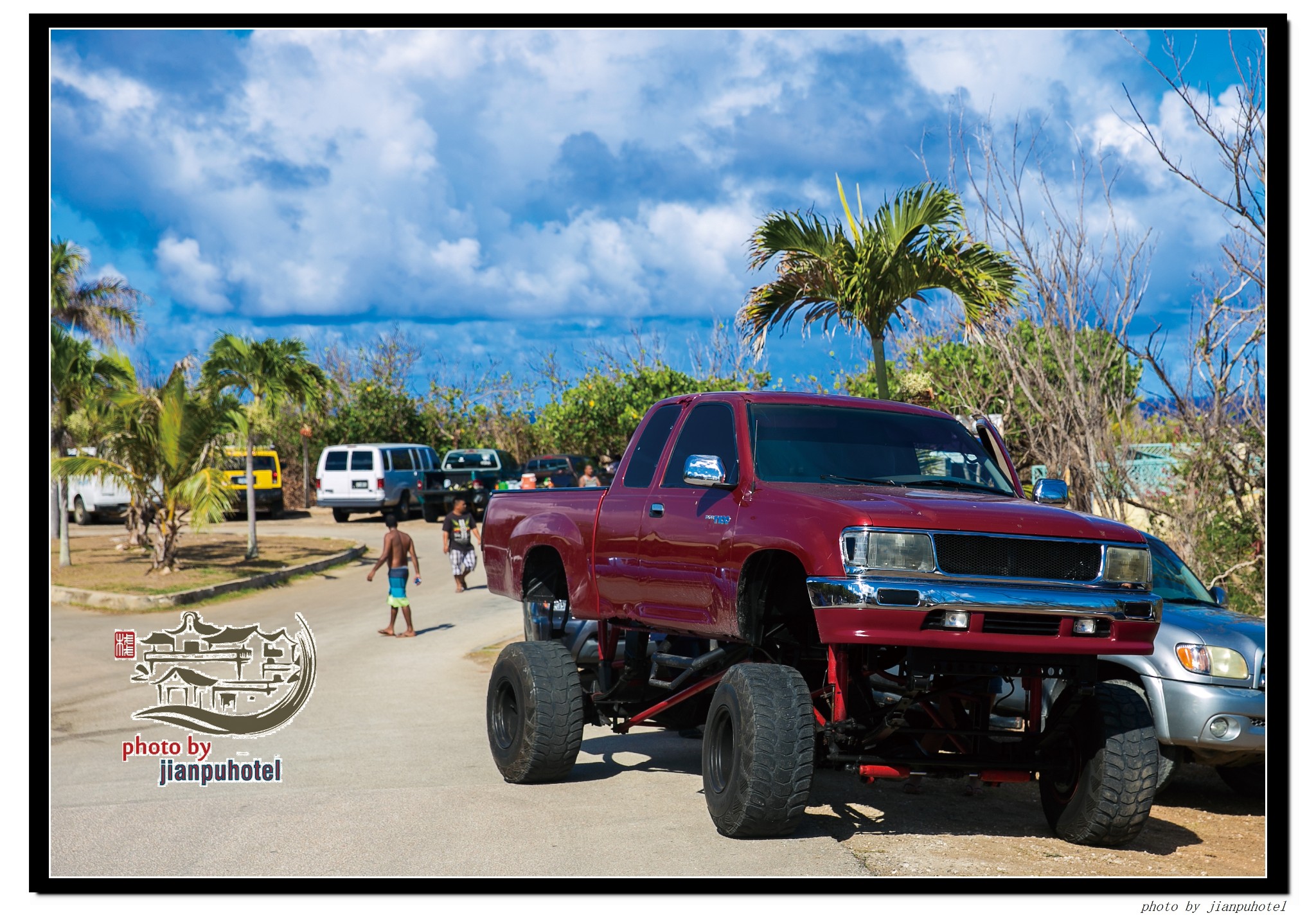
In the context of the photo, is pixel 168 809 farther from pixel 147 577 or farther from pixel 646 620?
pixel 147 577

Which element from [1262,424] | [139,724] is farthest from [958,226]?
[139,724]

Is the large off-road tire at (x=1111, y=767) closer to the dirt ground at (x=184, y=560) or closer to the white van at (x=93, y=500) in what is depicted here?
the dirt ground at (x=184, y=560)

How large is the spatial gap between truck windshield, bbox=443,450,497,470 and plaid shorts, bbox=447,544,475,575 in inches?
648

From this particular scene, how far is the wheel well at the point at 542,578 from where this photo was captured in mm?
9664

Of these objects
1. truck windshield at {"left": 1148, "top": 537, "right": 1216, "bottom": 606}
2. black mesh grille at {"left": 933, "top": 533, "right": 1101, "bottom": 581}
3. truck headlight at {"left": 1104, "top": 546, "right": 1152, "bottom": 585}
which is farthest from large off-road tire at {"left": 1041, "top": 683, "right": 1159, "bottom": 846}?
truck windshield at {"left": 1148, "top": 537, "right": 1216, "bottom": 606}

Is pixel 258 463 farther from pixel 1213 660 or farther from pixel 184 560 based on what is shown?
pixel 1213 660

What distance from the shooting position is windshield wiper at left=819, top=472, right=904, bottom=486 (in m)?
7.40

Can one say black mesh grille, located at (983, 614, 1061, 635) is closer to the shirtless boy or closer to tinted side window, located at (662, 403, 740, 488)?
tinted side window, located at (662, 403, 740, 488)

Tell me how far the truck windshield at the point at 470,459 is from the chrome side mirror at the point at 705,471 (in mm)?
32925

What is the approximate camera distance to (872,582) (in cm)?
613

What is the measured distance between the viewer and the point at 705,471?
7.06 metres

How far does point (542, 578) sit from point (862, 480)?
3130 mm

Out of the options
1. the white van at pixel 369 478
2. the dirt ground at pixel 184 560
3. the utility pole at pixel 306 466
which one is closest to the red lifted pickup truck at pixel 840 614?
the dirt ground at pixel 184 560
